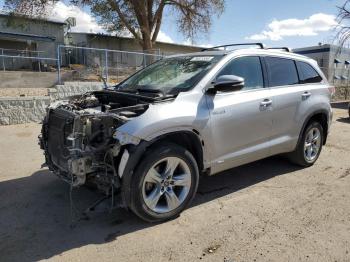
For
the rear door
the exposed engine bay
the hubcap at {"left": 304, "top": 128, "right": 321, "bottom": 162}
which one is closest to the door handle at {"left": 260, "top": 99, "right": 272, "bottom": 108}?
the rear door

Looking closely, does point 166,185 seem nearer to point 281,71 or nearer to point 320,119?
point 281,71

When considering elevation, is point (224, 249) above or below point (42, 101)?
below

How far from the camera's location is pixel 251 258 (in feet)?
11.4

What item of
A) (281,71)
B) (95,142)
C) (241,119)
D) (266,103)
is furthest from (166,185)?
(281,71)

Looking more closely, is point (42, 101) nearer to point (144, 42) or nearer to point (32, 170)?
point (32, 170)

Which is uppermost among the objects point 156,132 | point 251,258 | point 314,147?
point 156,132

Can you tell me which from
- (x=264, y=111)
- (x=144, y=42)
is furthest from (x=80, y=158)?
(x=144, y=42)

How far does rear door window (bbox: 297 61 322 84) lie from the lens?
6.01 metres

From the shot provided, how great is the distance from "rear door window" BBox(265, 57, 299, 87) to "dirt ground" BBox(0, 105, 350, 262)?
1.43 meters

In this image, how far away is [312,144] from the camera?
6.28 meters

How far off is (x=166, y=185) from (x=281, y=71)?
8.81 ft

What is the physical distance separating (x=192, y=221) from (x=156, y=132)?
109cm

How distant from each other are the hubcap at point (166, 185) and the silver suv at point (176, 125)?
0.01 metres

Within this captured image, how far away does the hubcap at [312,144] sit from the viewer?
6.13m
